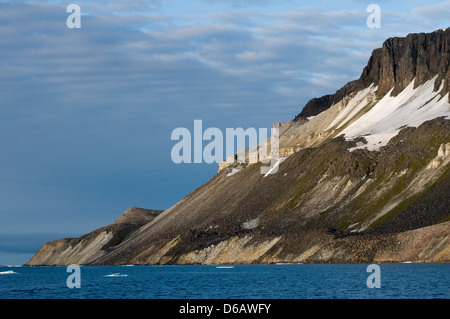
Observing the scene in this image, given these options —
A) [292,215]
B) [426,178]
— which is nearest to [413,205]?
[426,178]

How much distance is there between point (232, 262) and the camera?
584 ft

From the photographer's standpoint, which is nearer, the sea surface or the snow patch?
the sea surface

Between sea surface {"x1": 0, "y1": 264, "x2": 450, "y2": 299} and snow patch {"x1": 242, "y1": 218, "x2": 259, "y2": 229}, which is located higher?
snow patch {"x1": 242, "y1": 218, "x2": 259, "y2": 229}

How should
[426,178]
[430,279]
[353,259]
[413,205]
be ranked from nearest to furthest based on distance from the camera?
[430,279] < [353,259] < [413,205] < [426,178]

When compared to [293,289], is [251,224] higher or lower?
higher

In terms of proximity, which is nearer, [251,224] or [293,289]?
[293,289]

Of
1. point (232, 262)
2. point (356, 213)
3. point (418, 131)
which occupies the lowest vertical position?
point (232, 262)

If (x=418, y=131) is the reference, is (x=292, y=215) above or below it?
below

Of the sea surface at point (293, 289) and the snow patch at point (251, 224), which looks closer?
the sea surface at point (293, 289)

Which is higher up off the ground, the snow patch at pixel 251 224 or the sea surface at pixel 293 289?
the snow patch at pixel 251 224
